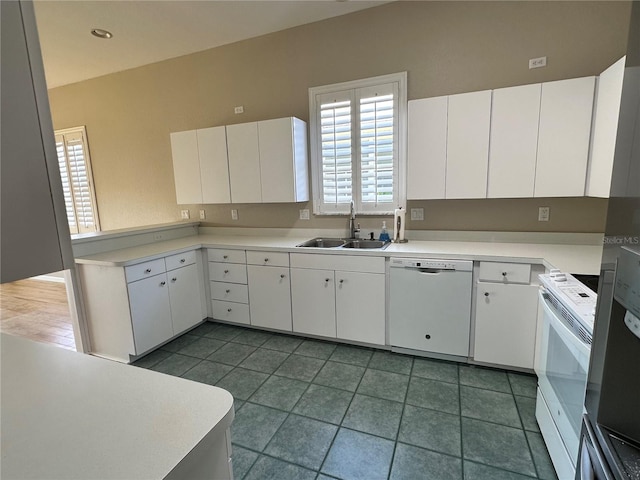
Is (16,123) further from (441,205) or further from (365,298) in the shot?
(441,205)

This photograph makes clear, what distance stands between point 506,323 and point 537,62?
2.01 meters

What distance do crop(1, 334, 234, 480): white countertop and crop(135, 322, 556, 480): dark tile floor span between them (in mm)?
1147

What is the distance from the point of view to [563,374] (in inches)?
55.1

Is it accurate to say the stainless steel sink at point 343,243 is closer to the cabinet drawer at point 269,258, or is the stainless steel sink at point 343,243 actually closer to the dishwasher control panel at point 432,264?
the cabinet drawer at point 269,258

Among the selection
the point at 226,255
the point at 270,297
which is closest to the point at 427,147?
the point at 270,297

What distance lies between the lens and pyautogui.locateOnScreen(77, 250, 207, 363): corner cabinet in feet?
8.41

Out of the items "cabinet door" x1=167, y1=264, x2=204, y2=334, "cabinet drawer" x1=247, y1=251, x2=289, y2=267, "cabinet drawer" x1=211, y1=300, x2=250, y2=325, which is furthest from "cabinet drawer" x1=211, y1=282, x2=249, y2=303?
"cabinet drawer" x1=247, y1=251, x2=289, y2=267

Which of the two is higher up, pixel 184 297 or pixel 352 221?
pixel 352 221

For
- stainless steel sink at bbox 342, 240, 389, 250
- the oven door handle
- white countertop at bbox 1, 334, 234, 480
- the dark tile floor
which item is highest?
white countertop at bbox 1, 334, 234, 480

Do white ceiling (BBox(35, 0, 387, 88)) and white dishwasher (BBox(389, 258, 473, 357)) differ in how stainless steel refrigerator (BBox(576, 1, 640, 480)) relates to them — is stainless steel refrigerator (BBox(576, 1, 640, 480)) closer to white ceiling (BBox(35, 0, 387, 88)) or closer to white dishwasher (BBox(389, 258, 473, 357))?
white dishwasher (BBox(389, 258, 473, 357))

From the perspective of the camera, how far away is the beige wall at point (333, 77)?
2.40 meters

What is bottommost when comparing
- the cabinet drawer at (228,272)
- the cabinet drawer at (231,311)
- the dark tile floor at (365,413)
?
the dark tile floor at (365,413)

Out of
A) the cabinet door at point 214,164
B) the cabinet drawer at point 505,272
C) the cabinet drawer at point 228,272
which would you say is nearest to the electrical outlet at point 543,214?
the cabinet drawer at point 505,272

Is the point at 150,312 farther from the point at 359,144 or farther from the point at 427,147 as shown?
the point at 427,147
